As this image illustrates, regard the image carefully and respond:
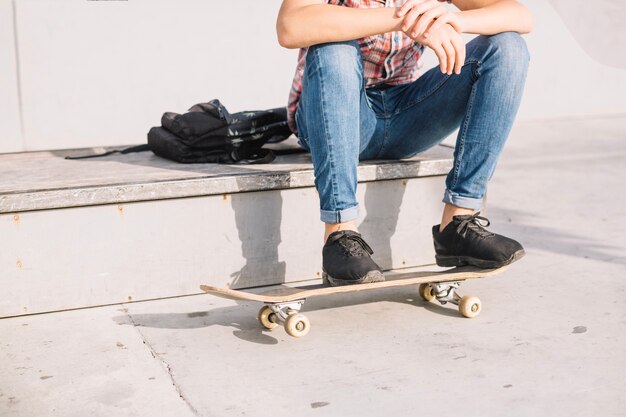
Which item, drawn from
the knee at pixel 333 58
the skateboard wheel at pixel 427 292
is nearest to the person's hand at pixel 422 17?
the knee at pixel 333 58

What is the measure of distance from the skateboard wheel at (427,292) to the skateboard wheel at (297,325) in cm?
54

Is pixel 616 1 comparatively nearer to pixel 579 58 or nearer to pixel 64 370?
pixel 579 58

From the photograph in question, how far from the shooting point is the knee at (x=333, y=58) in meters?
2.79

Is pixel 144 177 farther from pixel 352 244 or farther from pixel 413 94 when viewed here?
pixel 413 94

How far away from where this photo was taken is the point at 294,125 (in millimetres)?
3430

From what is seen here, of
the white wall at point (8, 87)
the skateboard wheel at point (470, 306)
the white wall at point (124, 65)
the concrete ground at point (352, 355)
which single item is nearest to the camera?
the concrete ground at point (352, 355)

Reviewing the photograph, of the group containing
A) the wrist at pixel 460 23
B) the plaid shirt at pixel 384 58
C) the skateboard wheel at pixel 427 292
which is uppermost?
the wrist at pixel 460 23

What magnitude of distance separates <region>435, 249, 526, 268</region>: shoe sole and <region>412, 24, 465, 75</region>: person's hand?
24.6 inches

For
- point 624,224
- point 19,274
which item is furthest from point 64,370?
point 624,224

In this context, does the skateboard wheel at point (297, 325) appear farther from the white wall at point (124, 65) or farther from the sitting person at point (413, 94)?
the white wall at point (124, 65)

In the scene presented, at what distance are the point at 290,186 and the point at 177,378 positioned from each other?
989mm

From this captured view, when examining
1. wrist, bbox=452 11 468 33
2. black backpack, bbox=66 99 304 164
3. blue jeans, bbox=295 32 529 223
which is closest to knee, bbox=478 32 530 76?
blue jeans, bbox=295 32 529 223

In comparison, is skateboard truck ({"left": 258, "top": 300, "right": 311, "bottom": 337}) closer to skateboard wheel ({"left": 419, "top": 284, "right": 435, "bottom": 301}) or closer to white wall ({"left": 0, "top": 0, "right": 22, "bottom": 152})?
skateboard wheel ({"left": 419, "top": 284, "right": 435, "bottom": 301})

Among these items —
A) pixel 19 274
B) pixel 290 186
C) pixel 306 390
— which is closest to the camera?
pixel 306 390
